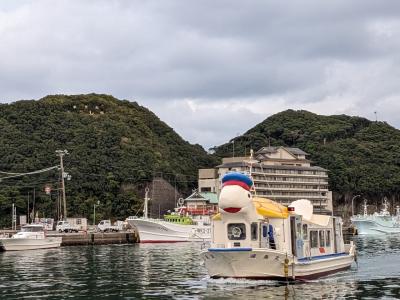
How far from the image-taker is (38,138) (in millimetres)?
131250

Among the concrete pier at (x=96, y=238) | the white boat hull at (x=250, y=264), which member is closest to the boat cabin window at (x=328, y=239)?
the white boat hull at (x=250, y=264)

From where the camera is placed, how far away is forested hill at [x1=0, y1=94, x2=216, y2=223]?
114062mm

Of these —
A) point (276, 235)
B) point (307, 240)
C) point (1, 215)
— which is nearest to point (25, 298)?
point (276, 235)

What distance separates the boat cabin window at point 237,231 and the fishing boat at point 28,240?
40.8 meters

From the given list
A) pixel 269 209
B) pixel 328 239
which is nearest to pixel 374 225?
pixel 328 239

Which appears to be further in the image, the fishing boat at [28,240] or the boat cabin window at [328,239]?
the fishing boat at [28,240]

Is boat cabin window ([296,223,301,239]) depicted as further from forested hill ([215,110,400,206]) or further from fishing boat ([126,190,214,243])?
forested hill ([215,110,400,206])

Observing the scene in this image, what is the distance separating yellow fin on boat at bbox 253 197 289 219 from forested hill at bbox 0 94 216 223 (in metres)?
77.1

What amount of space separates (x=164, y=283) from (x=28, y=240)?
37.2 meters

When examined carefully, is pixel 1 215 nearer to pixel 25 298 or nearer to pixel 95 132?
pixel 95 132

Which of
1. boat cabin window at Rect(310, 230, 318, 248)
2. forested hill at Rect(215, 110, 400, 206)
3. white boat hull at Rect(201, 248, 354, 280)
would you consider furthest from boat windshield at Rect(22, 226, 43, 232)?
forested hill at Rect(215, 110, 400, 206)

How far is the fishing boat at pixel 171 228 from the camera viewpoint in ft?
284

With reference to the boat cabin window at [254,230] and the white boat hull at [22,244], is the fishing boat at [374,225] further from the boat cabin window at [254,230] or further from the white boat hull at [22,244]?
the boat cabin window at [254,230]

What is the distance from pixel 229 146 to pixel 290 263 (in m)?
166
